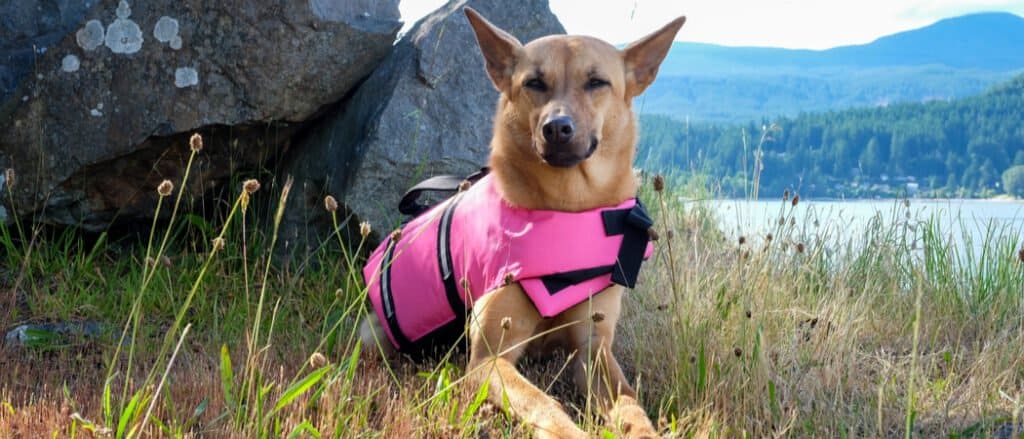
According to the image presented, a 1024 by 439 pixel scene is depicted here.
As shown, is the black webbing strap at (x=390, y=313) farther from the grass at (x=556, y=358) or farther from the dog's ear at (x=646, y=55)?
the dog's ear at (x=646, y=55)

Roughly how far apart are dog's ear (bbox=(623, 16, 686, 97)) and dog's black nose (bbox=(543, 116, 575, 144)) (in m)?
0.52

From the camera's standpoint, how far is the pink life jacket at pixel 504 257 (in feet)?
10.6

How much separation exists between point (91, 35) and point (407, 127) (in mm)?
1817

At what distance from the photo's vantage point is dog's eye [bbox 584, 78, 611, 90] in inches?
131

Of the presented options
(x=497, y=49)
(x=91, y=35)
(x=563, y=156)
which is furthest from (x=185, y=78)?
(x=563, y=156)

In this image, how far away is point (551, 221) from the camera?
10.8ft

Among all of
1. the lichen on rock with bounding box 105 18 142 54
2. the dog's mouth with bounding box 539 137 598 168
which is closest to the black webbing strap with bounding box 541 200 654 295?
the dog's mouth with bounding box 539 137 598 168

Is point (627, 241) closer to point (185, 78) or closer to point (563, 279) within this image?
point (563, 279)

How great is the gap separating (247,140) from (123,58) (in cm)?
80

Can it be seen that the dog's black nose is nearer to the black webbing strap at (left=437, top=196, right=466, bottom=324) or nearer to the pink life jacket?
the pink life jacket

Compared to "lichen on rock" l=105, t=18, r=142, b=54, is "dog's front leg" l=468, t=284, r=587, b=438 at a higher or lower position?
lower

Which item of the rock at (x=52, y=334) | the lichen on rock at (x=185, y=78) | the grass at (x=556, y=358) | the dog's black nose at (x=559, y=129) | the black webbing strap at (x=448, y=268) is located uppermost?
the dog's black nose at (x=559, y=129)

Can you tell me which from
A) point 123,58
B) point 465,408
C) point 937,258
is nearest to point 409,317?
point 465,408

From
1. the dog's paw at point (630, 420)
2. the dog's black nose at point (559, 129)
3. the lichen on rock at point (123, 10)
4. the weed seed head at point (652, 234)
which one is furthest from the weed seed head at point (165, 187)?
the lichen on rock at point (123, 10)
